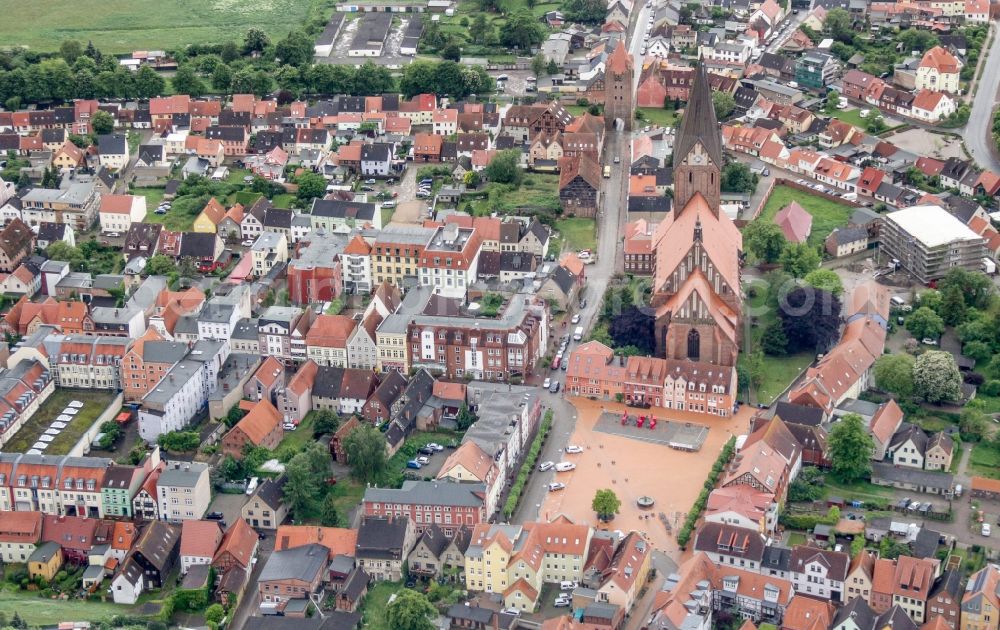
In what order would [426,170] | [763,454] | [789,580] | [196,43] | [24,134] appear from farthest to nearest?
[196,43], [24,134], [426,170], [763,454], [789,580]

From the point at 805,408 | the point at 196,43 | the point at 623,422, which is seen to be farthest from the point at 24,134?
the point at 805,408

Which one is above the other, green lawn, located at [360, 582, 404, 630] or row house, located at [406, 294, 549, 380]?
row house, located at [406, 294, 549, 380]

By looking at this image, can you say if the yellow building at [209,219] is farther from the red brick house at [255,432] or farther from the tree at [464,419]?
the tree at [464,419]

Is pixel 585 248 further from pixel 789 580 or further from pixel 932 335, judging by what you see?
pixel 789 580

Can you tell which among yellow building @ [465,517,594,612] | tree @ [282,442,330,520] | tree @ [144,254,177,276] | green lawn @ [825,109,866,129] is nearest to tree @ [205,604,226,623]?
tree @ [282,442,330,520]

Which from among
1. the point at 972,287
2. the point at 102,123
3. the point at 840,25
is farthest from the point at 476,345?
the point at 840,25

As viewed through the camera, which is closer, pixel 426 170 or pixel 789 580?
pixel 789 580

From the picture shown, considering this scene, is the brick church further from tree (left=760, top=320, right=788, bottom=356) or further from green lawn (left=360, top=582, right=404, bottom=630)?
green lawn (left=360, top=582, right=404, bottom=630)
